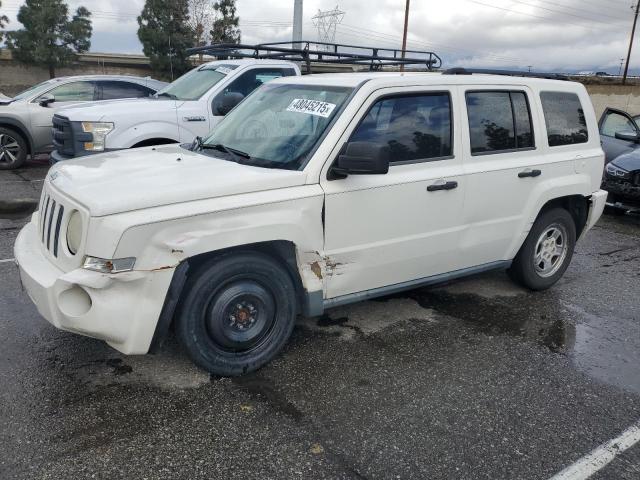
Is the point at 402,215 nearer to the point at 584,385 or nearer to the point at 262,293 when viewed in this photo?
the point at 262,293

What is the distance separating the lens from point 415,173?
3.97 metres

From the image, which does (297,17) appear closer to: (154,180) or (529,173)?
(529,173)

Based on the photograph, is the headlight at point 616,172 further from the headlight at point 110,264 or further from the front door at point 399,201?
the headlight at point 110,264

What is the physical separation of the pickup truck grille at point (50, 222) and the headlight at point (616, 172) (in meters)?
7.70

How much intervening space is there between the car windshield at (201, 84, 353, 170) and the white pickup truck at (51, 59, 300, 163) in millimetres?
2200

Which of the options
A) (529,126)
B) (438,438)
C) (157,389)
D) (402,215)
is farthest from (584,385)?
(157,389)

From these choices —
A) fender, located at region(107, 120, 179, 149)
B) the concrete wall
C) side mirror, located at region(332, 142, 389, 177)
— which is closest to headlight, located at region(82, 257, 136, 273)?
side mirror, located at region(332, 142, 389, 177)

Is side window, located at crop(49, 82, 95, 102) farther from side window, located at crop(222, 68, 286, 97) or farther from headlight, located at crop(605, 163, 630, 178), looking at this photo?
headlight, located at crop(605, 163, 630, 178)

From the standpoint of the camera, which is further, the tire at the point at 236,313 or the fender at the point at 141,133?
the fender at the point at 141,133

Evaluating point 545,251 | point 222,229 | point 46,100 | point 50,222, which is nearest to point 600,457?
point 222,229

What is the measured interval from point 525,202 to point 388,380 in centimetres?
207

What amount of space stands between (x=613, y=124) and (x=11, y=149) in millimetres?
11218

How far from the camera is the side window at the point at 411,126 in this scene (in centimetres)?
385

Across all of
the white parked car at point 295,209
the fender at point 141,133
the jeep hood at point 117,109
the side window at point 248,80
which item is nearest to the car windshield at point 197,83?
the side window at point 248,80
